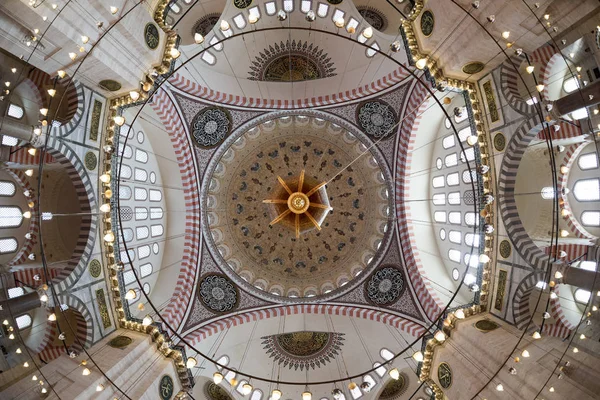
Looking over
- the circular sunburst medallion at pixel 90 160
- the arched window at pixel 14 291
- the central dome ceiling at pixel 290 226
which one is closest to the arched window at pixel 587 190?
the central dome ceiling at pixel 290 226

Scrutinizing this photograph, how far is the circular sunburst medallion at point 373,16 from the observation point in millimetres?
11930

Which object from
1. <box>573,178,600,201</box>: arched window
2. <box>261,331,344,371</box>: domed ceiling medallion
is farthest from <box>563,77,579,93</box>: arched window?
<box>261,331,344,371</box>: domed ceiling medallion

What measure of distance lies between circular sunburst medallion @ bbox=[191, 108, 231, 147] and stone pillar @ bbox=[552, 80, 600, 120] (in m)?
9.36

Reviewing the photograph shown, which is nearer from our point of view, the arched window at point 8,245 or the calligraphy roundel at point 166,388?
the calligraphy roundel at point 166,388

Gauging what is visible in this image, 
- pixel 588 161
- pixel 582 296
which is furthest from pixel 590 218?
pixel 582 296

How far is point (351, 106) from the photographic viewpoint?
1288 centimetres

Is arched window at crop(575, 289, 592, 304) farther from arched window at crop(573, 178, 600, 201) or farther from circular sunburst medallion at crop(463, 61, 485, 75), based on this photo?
circular sunburst medallion at crop(463, 61, 485, 75)

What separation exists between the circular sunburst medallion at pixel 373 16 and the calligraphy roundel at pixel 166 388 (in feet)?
38.9

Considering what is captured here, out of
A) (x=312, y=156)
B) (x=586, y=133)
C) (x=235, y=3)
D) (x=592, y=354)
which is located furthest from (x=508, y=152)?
(x=235, y=3)

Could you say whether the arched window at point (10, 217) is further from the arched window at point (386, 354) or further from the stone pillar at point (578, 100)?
the stone pillar at point (578, 100)

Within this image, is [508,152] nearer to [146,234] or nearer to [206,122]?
[206,122]

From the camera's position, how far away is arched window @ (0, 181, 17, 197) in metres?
10.7

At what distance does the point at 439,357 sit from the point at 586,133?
6711 millimetres

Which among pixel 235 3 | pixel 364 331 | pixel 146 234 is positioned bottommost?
pixel 364 331
